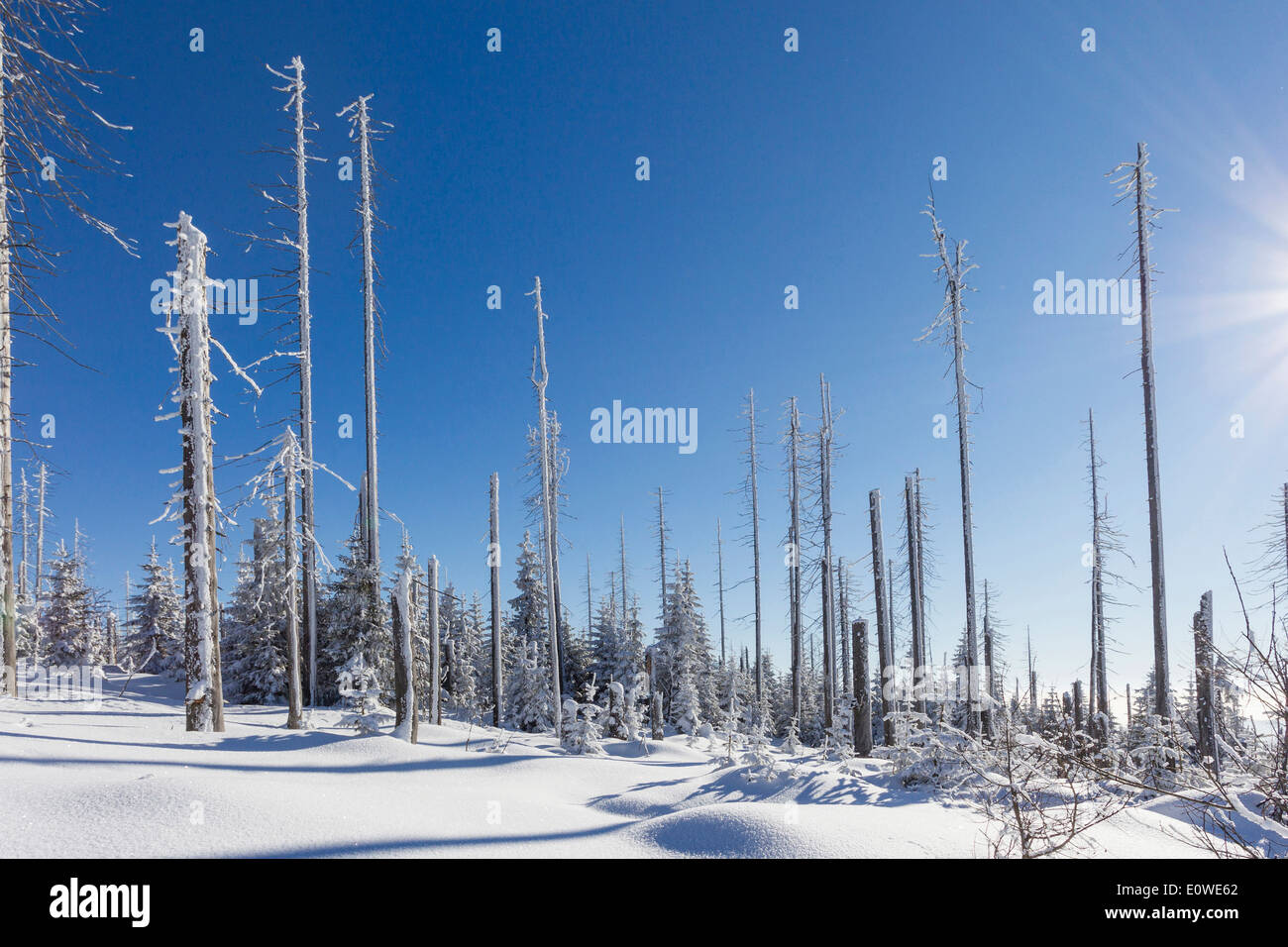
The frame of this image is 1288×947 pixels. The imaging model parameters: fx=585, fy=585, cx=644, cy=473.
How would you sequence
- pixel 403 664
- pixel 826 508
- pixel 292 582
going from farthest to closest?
pixel 826 508
pixel 292 582
pixel 403 664

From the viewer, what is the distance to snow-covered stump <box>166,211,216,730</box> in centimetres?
1002

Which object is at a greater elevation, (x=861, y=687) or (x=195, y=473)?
(x=195, y=473)

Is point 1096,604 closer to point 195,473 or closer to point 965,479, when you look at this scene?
point 965,479

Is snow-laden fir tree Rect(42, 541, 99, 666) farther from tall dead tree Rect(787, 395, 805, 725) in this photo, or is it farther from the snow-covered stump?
tall dead tree Rect(787, 395, 805, 725)

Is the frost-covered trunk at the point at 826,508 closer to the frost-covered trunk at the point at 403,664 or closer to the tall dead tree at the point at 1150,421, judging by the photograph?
the tall dead tree at the point at 1150,421

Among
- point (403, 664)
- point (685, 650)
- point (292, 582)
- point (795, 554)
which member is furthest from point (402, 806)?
point (685, 650)

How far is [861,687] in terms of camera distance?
13383 mm

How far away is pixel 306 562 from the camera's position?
57.5ft

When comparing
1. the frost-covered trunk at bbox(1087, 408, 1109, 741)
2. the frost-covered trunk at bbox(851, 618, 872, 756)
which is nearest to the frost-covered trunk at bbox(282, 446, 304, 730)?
the frost-covered trunk at bbox(851, 618, 872, 756)

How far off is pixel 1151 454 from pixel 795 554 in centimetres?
1244

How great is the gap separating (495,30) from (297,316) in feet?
31.8

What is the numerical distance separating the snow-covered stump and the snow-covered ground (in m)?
0.96
